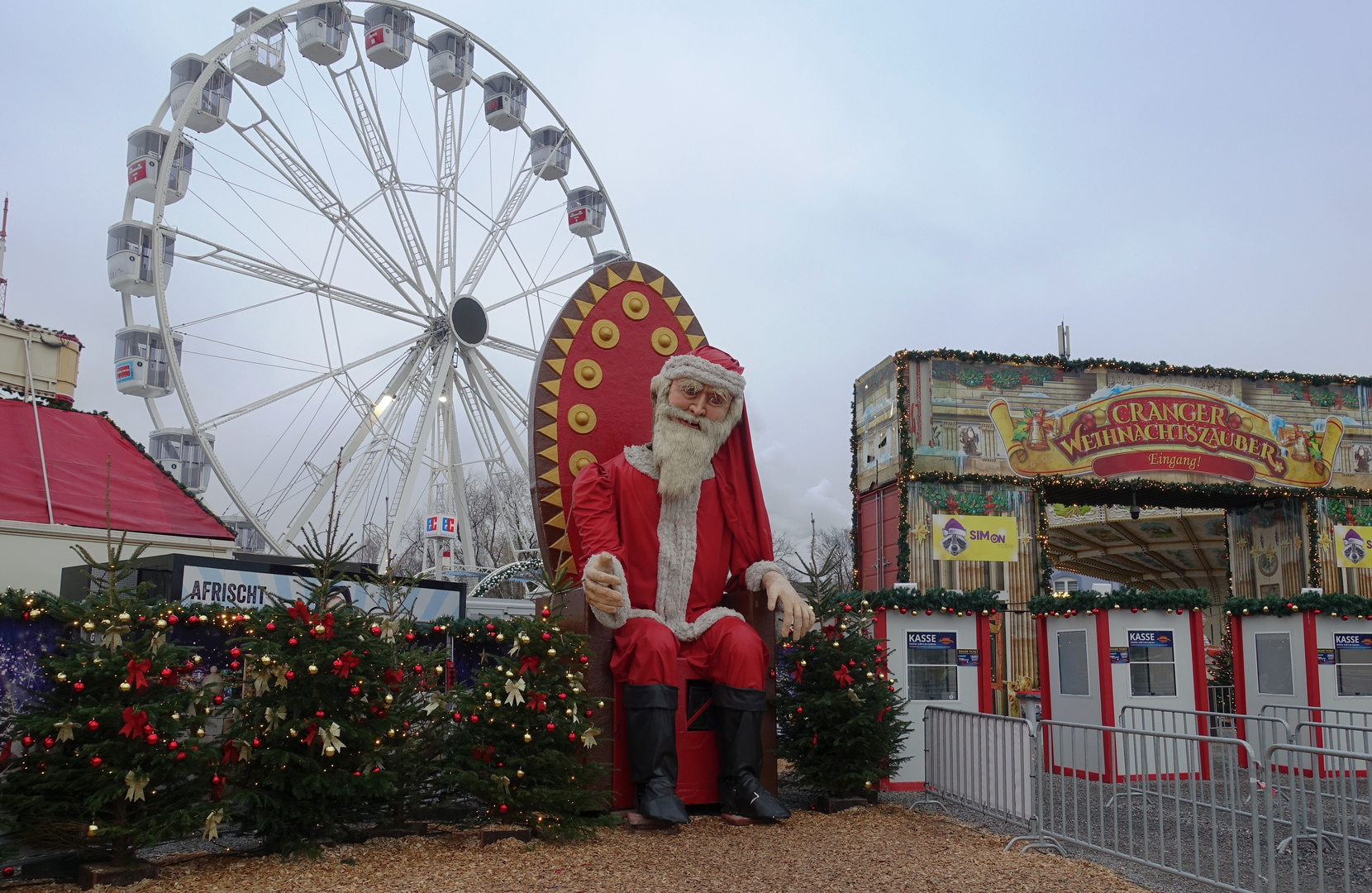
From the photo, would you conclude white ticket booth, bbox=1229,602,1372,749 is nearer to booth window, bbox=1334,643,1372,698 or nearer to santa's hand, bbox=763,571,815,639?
booth window, bbox=1334,643,1372,698

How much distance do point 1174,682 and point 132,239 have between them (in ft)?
44.3

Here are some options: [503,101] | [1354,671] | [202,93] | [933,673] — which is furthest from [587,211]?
[1354,671]

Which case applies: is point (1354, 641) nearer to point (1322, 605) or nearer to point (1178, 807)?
point (1322, 605)

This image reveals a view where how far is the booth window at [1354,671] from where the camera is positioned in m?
9.62

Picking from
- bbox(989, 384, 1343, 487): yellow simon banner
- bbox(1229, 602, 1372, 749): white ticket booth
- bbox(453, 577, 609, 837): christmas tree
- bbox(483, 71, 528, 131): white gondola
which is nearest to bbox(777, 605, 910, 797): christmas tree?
bbox(453, 577, 609, 837): christmas tree

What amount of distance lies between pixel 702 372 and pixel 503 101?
12.4 meters

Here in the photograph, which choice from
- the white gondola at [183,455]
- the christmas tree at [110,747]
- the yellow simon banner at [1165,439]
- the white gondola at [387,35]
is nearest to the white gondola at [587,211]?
the white gondola at [387,35]

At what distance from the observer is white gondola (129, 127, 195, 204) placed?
45.1 ft

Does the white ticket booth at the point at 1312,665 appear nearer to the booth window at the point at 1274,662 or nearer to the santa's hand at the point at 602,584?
the booth window at the point at 1274,662

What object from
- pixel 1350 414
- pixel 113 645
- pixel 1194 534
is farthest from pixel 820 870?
pixel 1194 534

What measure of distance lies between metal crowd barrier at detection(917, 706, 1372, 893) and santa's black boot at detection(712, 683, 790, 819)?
52.2 inches

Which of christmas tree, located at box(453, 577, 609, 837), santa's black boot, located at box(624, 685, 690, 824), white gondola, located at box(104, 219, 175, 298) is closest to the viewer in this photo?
christmas tree, located at box(453, 577, 609, 837)

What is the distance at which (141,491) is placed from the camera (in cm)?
1133

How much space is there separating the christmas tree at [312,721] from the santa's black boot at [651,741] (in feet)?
3.83
